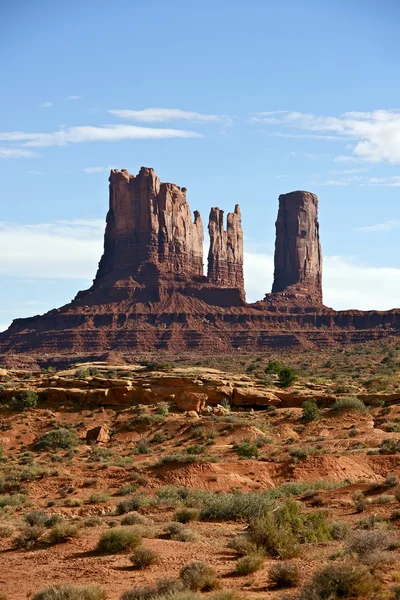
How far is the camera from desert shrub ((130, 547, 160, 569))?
51.2 feet

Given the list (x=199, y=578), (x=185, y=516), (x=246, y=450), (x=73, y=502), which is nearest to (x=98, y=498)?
(x=73, y=502)

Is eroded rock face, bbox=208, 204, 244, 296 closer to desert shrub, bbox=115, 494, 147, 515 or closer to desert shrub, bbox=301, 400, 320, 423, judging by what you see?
Result: desert shrub, bbox=301, 400, 320, 423

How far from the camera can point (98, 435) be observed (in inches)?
1564

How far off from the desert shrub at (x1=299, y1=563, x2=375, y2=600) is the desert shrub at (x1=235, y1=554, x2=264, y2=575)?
7.58 feet

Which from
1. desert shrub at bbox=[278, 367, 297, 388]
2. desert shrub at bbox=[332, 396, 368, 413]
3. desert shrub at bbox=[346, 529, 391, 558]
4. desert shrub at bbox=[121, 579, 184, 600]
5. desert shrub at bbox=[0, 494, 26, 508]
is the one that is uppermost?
desert shrub at bbox=[278, 367, 297, 388]

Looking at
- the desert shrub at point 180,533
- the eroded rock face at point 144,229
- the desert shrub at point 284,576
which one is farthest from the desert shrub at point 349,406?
the eroded rock face at point 144,229

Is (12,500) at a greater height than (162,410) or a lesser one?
lesser

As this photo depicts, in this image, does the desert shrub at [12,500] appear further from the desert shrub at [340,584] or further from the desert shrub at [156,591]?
the desert shrub at [340,584]

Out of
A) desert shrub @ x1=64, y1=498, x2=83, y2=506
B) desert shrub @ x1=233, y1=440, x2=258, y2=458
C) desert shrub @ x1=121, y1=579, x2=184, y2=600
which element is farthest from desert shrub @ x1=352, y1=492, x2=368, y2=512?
desert shrub @ x1=233, y1=440, x2=258, y2=458

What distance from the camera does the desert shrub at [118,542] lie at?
1709cm

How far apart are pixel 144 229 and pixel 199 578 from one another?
129350 millimetres

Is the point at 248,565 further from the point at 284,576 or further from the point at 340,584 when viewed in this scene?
the point at 340,584

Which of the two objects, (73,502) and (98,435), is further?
(98,435)

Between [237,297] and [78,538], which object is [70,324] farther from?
[78,538]
